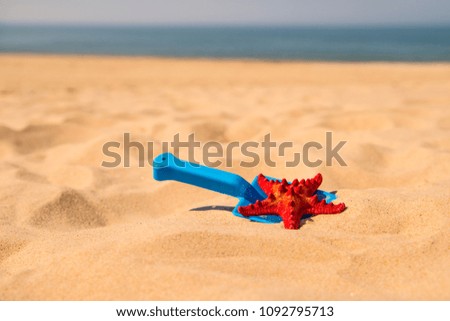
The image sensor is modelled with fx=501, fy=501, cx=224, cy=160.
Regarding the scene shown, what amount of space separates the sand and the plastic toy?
0.19ft

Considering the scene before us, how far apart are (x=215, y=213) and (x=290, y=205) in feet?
1.12

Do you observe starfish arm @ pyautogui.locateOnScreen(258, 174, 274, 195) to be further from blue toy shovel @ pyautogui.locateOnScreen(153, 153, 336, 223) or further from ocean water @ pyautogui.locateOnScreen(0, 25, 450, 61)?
ocean water @ pyautogui.locateOnScreen(0, 25, 450, 61)

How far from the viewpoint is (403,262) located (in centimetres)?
161

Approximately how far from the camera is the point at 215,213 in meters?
→ 2.11

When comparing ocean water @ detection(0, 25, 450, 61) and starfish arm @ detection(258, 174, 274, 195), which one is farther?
ocean water @ detection(0, 25, 450, 61)

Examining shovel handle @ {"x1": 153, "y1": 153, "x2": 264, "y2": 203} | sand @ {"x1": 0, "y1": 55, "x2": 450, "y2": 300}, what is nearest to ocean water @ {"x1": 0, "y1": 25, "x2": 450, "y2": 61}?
sand @ {"x1": 0, "y1": 55, "x2": 450, "y2": 300}

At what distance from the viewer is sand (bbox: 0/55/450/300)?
149 cm

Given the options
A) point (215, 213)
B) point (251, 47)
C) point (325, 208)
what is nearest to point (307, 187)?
point (325, 208)

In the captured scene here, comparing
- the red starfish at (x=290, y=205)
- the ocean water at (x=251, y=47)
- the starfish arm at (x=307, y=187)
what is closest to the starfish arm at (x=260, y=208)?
the red starfish at (x=290, y=205)

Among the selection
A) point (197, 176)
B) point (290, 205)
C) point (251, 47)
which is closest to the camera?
point (290, 205)

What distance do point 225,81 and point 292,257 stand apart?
272 inches

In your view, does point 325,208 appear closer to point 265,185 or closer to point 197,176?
point 265,185

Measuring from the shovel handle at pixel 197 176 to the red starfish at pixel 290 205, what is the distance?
0.14 metres

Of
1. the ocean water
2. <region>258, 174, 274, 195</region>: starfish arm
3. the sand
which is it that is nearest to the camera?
the sand
